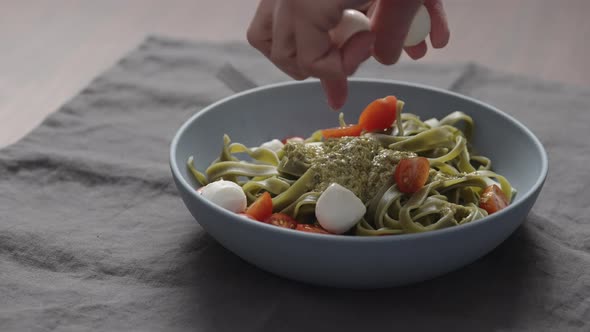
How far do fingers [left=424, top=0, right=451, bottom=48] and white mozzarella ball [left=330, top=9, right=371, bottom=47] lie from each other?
393 millimetres

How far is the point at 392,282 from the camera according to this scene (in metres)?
1.78

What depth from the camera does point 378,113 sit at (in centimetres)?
225

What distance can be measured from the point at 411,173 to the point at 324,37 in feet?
1.77

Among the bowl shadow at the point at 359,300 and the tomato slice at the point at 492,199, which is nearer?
the bowl shadow at the point at 359,300

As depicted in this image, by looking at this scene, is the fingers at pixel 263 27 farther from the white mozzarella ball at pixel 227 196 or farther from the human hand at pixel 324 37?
the white mozzarella ball at pixel 227 196

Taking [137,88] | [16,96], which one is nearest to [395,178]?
[137,88]

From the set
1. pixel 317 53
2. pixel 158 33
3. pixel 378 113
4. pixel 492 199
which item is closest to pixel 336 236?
pixel 317 53

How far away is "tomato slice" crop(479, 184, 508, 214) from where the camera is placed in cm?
201

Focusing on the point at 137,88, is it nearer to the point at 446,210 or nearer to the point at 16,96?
the point at 16,96

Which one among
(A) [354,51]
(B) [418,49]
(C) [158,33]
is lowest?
(C) [158,33]

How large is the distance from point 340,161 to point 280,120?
2.06 feet

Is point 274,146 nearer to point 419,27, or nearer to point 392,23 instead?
point 419,27

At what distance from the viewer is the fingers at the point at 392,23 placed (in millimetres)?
1641

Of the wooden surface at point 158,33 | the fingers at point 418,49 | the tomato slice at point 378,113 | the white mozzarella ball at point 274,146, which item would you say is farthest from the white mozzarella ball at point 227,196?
the wooden surface at point 158,33
